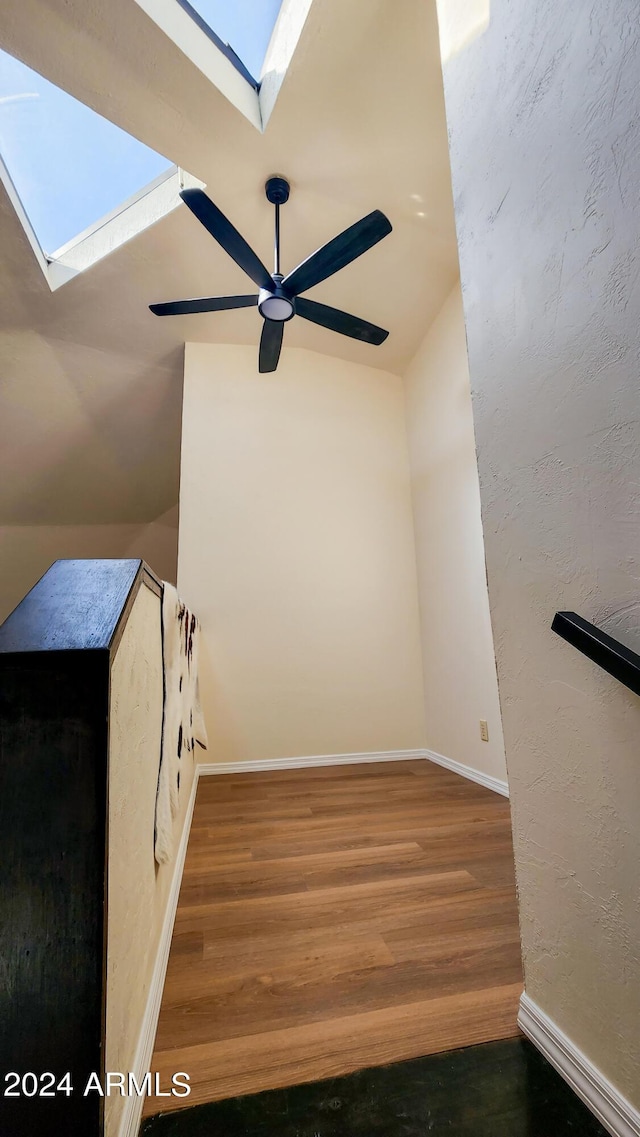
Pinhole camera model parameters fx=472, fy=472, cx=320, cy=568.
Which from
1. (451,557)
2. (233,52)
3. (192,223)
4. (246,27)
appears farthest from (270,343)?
(451,557)

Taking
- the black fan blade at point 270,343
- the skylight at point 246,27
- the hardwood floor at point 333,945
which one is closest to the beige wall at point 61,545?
the black fan blade at point 270,343

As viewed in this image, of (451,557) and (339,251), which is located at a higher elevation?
(339,251)

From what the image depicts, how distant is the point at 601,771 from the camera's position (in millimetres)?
792

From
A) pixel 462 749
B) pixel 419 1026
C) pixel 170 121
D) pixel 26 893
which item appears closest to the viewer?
pixel 26 893

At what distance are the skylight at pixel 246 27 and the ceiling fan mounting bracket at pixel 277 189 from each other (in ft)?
1.13

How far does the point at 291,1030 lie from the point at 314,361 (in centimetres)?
368

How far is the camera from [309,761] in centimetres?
308

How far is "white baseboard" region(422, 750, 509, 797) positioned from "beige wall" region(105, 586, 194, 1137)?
5.63ft

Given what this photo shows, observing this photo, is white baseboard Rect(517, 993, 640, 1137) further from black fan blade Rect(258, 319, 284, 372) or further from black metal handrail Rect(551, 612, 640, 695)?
black fan blade Rect(258, 319, 284, 372)

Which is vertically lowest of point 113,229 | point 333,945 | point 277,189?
point 333,945

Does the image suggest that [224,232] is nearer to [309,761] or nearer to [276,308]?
[276,308]

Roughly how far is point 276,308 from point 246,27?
44.0 inches

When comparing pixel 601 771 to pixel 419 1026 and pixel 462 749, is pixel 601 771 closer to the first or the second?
pixel 419 1026

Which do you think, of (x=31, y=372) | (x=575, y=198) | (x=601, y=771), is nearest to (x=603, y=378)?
(x=575, y=198)
